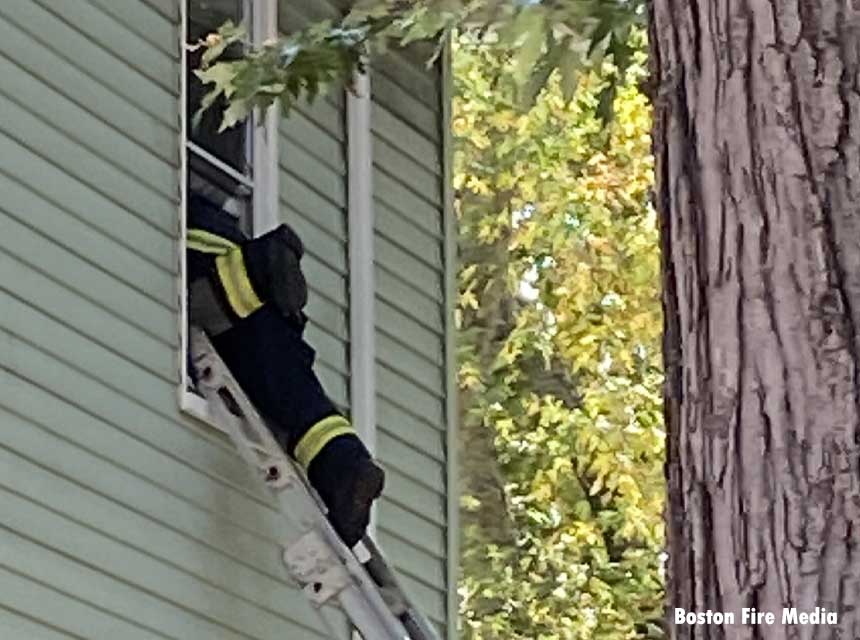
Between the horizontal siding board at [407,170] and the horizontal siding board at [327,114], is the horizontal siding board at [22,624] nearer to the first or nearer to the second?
the horizontal siding board at [327,114]

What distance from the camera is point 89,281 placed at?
6.21 meters

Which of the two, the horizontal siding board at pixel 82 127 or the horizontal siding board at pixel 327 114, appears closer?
the horizontal siding board at pixel 82 127

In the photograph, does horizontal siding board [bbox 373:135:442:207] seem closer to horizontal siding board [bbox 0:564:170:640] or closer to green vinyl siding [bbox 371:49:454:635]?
green vinyl siding [bbox 371:49:454:635]

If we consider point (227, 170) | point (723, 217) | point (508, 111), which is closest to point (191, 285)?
point (227, 170)

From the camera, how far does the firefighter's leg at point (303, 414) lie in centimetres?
649

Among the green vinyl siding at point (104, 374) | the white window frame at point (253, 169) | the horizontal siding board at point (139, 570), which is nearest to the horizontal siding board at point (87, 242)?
the green vinyl siding at point (104, 374)

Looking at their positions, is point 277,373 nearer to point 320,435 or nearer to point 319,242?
point 320,435

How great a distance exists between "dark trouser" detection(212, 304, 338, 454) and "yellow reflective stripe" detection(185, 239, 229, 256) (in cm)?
25

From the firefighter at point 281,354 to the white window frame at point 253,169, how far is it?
0.40 ft

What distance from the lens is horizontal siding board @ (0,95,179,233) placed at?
601 centimetres

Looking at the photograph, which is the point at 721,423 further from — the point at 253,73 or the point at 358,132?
the point at 358,132

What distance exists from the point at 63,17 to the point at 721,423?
4015mm

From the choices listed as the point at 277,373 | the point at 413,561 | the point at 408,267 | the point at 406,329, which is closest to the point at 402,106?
the point at 408,267

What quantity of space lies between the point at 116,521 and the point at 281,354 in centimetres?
83
